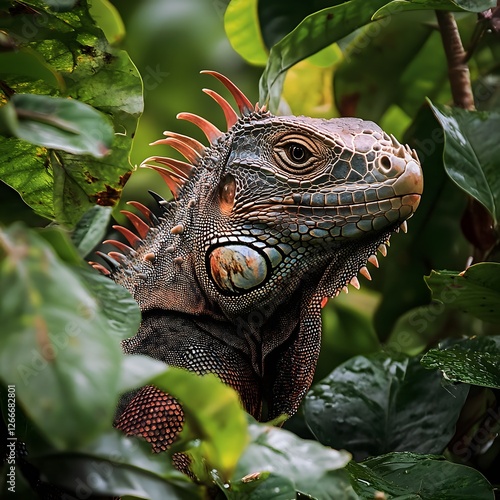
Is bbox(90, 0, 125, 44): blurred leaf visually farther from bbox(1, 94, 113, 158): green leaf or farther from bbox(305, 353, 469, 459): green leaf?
bbox(305, 353, 469, 459): green leaf

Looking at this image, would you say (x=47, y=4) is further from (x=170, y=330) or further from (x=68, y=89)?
(x=170, y=330)

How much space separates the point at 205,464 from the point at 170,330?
59 cm

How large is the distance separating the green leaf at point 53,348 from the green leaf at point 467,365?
1.07 meters

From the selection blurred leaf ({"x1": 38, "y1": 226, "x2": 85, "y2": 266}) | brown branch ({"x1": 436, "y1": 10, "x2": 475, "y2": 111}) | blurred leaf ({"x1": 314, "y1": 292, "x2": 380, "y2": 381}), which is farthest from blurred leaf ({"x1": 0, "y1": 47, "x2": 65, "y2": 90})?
blurred leaf ({"x1": 314, "y1": 292, "x2": 380, "y2": 381})

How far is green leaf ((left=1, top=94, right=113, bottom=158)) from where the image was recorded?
2.88ft

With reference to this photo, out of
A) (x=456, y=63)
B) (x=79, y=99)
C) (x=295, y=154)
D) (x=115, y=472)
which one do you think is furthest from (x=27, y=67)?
(x=456, y=63)

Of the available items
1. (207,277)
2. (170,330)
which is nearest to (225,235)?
(207,277)

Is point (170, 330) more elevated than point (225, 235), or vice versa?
point (225, 235)

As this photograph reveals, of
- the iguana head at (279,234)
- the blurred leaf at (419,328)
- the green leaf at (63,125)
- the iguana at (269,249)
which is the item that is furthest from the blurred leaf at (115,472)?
the blurred leaf at (419,328)

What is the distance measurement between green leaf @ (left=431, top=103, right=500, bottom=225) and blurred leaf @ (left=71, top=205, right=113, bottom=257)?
941mm

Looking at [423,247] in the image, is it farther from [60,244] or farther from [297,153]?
[60,244]

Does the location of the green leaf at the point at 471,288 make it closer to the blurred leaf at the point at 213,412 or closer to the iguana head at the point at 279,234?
the iguana head at the point at 279,234

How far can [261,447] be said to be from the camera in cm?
95

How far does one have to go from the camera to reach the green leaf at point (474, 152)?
1.97m
